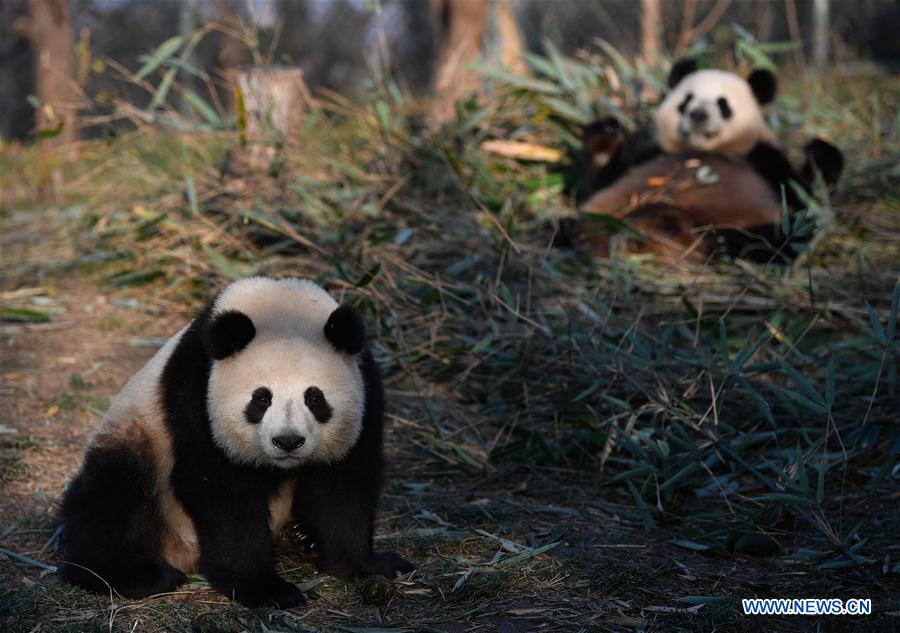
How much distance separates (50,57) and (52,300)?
3623 mm

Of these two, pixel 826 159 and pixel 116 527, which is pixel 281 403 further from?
pixel 826 159

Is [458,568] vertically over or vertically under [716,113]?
under

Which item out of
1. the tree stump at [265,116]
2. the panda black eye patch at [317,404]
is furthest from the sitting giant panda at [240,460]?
the tree stump at [265,116]

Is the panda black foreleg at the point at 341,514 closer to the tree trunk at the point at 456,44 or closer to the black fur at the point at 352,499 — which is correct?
the black fur at the point at 352,499

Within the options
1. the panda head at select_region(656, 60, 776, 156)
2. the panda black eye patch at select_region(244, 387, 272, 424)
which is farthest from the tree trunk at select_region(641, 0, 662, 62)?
the panda black eye patch at select_region(244, 387, 272, 424)

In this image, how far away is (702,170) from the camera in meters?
6.25

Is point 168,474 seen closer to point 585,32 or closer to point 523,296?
point 523,296

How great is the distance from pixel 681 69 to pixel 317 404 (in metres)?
4.71

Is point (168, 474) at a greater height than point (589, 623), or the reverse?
point (168, 474)

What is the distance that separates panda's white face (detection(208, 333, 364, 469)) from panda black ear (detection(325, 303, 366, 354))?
4 cm

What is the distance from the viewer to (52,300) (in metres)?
5.79


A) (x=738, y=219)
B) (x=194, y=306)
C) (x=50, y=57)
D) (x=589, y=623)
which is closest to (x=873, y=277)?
(x=738, y=219)

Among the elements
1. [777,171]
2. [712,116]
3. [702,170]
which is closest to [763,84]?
[712,116]

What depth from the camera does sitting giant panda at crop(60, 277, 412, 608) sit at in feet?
9.33
